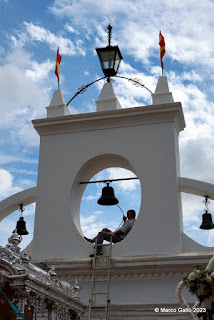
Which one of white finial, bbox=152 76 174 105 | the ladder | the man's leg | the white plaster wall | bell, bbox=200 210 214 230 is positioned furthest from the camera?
white finial, bbox=152 76 174 105

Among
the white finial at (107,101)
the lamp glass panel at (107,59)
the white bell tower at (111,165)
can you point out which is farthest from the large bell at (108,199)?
the lamp glass panel at (107,59)

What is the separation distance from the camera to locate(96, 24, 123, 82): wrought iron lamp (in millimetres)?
12609

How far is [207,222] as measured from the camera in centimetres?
1152

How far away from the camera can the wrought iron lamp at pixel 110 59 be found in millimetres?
12609

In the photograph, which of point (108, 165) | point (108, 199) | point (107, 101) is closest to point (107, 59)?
point (107, 101)

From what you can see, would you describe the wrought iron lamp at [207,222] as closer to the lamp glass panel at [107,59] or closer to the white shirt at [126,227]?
the white shirt at [126,227]

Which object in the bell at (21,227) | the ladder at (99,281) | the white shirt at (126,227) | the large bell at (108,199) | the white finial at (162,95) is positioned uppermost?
the white finial at (162,95)

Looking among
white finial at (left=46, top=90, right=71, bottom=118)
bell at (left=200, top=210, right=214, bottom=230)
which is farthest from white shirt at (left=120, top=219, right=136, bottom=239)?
white finial at (left=46, top=90, right=71, bottom=118)

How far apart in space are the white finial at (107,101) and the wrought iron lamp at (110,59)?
1.35 ft

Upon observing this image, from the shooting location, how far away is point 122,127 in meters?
11.8

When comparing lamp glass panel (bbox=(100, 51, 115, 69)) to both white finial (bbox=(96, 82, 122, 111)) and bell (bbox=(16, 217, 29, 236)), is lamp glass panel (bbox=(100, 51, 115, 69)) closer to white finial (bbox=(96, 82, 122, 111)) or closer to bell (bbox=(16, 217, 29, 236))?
white finial (bbox=(96, 82, 122, 111))

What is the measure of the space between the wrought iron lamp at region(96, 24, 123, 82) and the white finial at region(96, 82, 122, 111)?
16.2 inches

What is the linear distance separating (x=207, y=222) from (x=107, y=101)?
319cm

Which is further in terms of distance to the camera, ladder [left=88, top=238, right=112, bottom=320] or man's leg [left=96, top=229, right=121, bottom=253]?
man's leg [left=96, top=229, right=121, bottom=253]
